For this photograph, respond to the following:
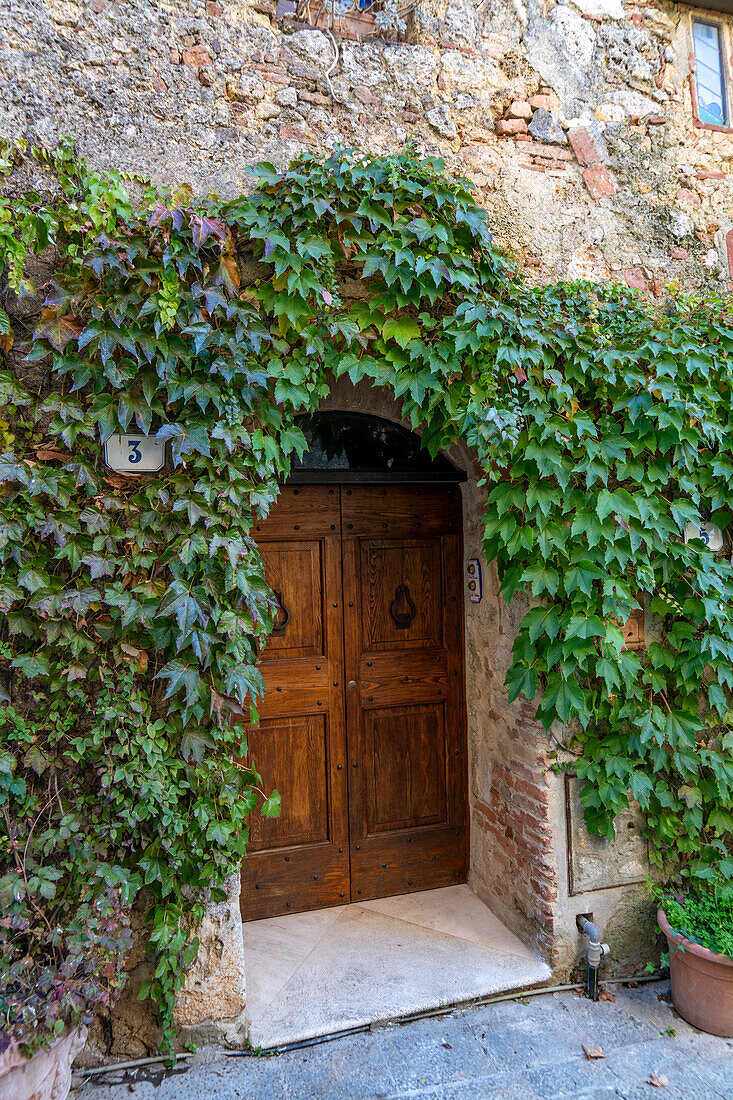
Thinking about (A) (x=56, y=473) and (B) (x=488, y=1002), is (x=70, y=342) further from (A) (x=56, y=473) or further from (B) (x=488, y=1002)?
(B) (x=488, y=1002)

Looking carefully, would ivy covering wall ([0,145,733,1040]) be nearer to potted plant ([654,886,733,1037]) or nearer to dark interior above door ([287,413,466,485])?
potted plant ([654,886,733,1037])

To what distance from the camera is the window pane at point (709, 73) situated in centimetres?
324

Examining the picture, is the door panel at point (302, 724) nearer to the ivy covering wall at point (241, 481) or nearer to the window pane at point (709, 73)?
the ivy covering wall at point (241, 481)

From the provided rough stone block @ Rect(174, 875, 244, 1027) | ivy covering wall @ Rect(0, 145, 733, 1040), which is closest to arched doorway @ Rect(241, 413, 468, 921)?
ivy covering wall @ Rect(0, 145, 733, 1040)

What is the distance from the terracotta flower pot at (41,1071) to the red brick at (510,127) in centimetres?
380

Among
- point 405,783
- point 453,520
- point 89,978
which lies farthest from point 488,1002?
point 453,520

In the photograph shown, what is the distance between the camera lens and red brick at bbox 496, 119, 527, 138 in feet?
9.41

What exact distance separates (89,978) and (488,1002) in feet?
5.18

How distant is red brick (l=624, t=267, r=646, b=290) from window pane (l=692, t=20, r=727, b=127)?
959 millimetres

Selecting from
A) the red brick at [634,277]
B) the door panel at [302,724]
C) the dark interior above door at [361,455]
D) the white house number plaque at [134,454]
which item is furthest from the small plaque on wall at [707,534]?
the white house number plaque at [134,454]

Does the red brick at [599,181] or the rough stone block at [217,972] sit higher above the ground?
the red brick at [599,181]

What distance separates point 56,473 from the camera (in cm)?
218

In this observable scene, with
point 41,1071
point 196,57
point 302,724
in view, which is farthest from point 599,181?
point 41,1071

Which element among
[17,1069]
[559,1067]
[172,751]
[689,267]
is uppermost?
[689,267]
